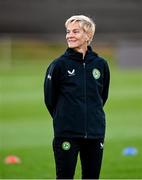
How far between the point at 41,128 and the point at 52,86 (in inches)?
376

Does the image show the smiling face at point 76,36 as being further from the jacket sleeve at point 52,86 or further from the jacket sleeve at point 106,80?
the jacket sleeve at point 106,80

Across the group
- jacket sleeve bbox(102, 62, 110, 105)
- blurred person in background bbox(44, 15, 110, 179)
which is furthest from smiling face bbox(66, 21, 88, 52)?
jacket sleeve bbox(102, 62, 110, 105)

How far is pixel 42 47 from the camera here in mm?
42219

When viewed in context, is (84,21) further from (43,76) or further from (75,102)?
(43,76)

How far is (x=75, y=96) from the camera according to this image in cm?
705

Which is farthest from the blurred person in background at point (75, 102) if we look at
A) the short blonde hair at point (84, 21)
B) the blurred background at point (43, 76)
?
the blurred background at point (43, 76)

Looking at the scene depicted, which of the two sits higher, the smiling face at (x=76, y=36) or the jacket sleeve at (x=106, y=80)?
the smiling face at (x=76, y=36)

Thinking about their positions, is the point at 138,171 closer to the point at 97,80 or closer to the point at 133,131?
the point at 97,80

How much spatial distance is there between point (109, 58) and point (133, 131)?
23.4 metres

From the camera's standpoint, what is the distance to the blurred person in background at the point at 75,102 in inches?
276

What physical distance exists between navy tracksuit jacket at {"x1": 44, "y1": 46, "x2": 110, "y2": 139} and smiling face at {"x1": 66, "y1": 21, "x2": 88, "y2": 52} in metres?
0.06

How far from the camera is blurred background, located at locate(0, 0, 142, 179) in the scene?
39.5 feet

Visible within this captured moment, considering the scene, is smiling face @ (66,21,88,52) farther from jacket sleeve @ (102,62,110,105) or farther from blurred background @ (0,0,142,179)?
blurred background @ (0,0,142,179)

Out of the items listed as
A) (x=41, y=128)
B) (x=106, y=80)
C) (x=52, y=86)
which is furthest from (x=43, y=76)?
(x=52, y=86)
